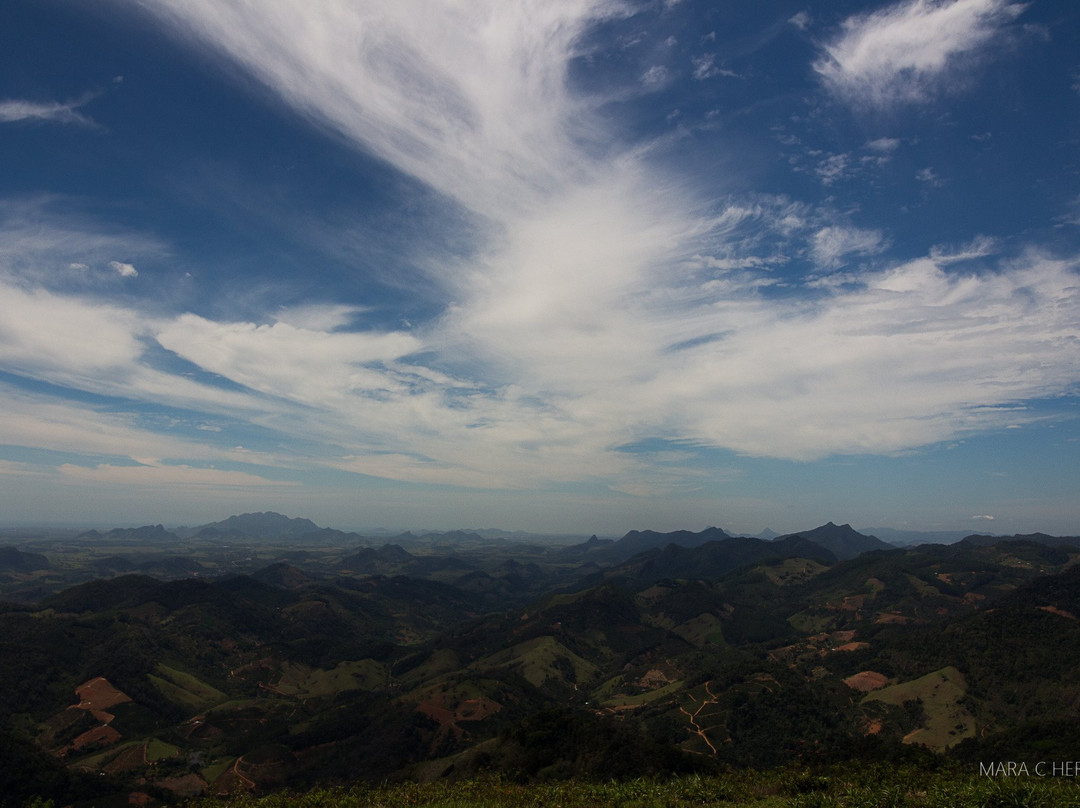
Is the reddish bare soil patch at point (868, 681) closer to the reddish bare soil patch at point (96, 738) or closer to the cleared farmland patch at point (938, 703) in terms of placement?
the cleared farmland patch at point (938, 703)

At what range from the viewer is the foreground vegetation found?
25698mm

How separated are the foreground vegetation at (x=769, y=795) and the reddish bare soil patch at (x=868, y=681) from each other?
175 m

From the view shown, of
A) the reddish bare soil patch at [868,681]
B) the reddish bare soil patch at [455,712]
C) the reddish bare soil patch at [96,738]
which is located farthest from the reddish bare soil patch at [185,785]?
the reddish bare soil patch at [868,681]

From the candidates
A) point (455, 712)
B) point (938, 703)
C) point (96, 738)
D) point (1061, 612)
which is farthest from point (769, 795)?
point (96, 738)

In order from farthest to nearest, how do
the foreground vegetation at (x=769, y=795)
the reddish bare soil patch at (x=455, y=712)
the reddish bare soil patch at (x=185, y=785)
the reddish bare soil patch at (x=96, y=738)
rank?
the reddish bare soil patch at (x=96, y=738) → the reddish bare soil patch at (x=455, y=712) → the reddish bare soil patch at (x=185, y=785) → the foreground vegetation at (x=769, y=795)

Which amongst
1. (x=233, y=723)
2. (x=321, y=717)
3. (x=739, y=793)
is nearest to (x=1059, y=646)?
(x=739, y=793)

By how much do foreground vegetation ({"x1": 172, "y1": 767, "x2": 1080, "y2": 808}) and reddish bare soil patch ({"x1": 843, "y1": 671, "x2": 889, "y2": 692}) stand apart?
175 m

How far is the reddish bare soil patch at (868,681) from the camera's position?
623 feet

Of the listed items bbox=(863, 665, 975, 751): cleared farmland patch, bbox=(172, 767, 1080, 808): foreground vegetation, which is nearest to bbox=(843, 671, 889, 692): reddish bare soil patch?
bbox=(863, 665, 975, 751): cleared farmland patch

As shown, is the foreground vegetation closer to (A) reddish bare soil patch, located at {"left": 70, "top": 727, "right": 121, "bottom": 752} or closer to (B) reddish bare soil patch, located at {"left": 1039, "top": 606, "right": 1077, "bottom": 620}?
(A) reddish bare soil patch, located at {"left": 70, "top": 727, "right": 121, "bottom": 752}

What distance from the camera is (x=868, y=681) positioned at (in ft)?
636

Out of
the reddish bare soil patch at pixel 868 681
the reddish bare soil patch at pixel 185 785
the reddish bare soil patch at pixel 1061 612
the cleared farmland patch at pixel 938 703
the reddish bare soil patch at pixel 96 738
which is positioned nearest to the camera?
the reddish bare soil patch at pixel 185 785

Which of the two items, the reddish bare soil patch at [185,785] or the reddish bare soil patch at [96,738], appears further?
the reddish bare soil patch at [96,738]

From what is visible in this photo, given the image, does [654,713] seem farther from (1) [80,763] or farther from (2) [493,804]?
(1) [80,763]
